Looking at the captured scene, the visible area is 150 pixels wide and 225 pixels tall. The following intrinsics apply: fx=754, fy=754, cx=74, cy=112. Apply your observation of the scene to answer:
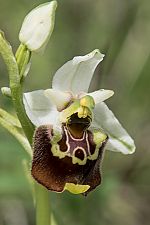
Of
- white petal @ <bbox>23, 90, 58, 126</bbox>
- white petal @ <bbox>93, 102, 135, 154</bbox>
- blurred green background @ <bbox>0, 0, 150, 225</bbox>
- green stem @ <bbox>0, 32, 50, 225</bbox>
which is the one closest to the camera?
green stem @ <bbox>0, 32, 50, 225</bbox>

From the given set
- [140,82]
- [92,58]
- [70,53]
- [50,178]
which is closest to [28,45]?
[92,58]

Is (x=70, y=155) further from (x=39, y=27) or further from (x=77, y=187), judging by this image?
(x=39, y=27)

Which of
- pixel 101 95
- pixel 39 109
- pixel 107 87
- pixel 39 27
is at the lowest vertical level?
pixel 107 87

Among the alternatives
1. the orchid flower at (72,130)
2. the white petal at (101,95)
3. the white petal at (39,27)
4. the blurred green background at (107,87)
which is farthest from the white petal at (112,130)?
the blurred green background at (107,87)

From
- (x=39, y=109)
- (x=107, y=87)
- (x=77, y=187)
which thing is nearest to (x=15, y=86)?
(x=39, y=109)

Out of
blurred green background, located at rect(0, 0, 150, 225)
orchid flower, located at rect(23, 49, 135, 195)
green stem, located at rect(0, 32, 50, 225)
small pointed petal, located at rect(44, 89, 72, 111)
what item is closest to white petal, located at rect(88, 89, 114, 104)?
orchid flower, located at rect(23, 49, 135, 195)

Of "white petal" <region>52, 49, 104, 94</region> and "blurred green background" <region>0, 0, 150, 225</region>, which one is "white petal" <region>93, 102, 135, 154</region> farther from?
"blurred green background" <region>0, 0, 150, 225</region>
